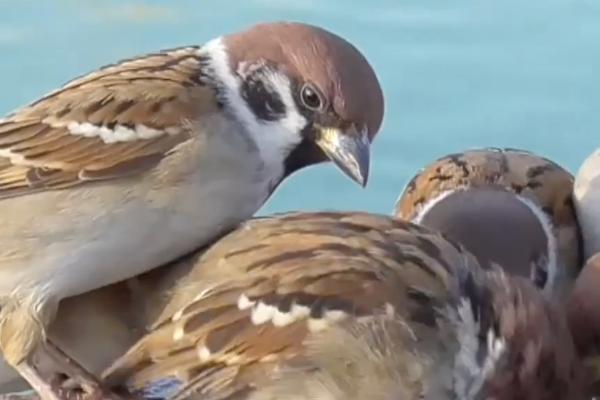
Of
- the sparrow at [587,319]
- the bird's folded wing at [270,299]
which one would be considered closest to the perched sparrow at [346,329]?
the bird's folded wing at [270,299]

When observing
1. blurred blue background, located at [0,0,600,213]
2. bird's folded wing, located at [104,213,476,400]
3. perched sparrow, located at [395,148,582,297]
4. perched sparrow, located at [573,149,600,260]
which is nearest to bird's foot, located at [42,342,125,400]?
bird's folded wing, located at [104,213,476,400]

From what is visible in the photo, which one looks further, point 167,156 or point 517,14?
point 517,14

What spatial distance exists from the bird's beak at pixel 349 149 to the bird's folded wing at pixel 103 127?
0.10 meters

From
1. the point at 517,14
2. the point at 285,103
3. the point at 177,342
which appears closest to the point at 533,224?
the point at 285,103

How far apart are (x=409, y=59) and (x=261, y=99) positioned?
1.08 m

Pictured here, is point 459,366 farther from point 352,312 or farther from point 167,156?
point 167,156

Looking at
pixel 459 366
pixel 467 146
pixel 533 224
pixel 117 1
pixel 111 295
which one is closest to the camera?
pixel 459 366

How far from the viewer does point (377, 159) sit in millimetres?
2465

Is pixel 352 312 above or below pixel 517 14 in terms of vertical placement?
above

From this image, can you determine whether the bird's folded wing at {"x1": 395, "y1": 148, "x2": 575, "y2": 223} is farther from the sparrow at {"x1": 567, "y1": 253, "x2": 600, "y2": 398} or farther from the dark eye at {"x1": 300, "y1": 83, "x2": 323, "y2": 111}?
the dark eye at {"x1": 300, "y1": 83, "x2": 323, "y2": 111}

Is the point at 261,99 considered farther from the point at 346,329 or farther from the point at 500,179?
the point at 500,179

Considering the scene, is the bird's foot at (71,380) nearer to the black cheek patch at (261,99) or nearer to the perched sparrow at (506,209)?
the black cheek patch at (261,99)

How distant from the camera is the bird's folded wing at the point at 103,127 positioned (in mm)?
1455

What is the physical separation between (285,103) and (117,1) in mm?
1269
